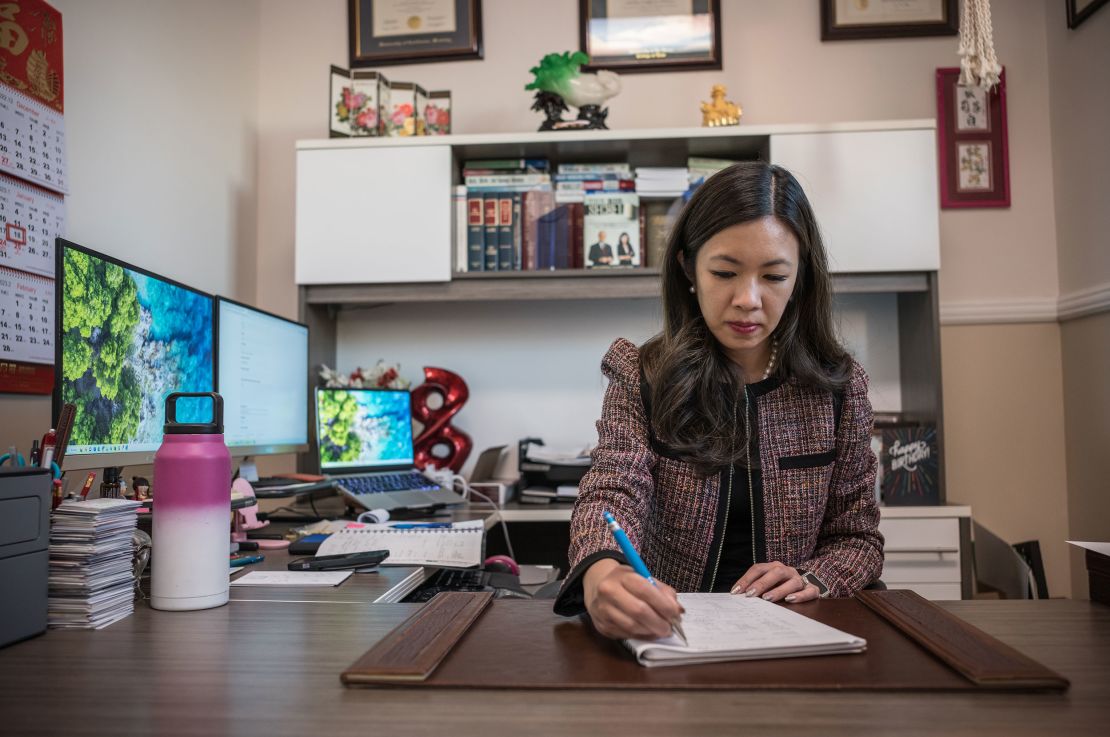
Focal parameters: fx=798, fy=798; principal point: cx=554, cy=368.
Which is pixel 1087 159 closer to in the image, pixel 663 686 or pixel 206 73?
pixel 663 686

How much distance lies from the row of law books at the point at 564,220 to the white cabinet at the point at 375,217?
0.08 metres

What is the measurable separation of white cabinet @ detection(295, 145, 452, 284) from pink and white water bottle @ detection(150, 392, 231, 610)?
139 centimetres

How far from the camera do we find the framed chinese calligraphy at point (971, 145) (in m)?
2.45

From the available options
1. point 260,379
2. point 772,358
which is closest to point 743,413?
point 772,358

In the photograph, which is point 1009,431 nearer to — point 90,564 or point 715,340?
point 715,340

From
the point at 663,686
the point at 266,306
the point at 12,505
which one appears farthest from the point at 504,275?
the point at 663,686

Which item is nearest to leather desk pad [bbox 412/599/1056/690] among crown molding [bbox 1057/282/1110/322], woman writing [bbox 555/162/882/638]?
woman writing [bbox 555/162/882/638]

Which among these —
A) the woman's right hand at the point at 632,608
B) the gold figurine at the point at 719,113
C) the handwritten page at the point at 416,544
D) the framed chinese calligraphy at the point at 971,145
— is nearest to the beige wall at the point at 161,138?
the handwritten page at the point at 416,544

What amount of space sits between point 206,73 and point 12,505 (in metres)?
1.85

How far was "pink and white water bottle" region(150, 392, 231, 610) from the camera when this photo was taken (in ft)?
2.96

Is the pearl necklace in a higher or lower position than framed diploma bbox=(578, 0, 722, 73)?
lower

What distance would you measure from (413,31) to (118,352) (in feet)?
5.90

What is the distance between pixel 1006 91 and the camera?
2.46 metres

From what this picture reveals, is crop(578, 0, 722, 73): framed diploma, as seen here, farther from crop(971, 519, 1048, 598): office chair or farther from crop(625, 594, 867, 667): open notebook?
crop(625, 594, 867, 667): open notebook
